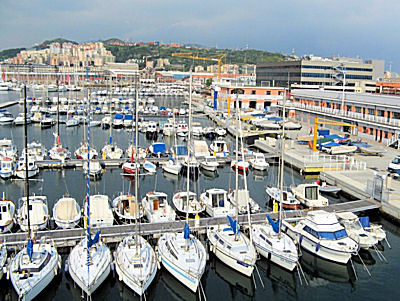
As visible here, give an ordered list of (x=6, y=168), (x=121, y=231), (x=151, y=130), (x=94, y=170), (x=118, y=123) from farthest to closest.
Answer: (x=118, y=123)
(x=151, y=130)
(x=94, y=170)
(x=6, y=168)
(x=121, y=231)

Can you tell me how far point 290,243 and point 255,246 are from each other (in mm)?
1567

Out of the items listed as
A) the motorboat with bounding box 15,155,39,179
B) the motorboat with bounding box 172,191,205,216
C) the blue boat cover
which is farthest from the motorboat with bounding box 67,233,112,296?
the blue boat cover

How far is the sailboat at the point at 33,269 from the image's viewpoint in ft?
46.2

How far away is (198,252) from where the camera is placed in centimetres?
1596

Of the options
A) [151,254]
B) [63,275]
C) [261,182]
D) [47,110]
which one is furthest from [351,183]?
[47,110]

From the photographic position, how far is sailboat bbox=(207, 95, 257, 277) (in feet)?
52.5

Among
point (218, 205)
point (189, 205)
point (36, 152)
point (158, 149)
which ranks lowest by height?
point (189, 205)

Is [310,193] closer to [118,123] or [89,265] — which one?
[89,265]

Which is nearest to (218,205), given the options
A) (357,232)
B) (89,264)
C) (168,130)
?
(357,232)

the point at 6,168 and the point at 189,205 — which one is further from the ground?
the point at 6,168

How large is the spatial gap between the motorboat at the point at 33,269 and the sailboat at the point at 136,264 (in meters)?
2.36

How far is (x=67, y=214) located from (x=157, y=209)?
14.1ft

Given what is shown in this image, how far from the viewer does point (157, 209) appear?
2106 centimetres

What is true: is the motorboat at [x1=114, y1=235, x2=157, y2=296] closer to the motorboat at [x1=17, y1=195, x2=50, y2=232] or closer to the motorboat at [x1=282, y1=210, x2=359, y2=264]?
the motorboat at [x1=17, y1=195, x2=50, y2=232]
